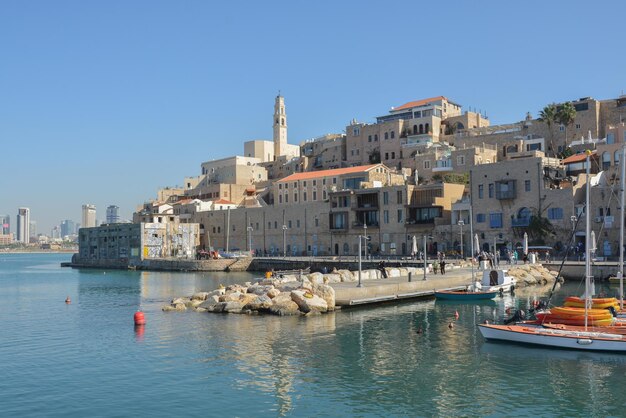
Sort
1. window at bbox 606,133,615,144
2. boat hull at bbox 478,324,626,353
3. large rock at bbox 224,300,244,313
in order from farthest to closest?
window at bbox 606,133,615,144 < large rock at bbox 224,300,244,313 < boat hull at bbox 478,324,626,353

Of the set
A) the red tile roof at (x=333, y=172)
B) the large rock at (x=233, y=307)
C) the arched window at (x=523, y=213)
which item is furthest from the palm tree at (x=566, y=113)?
the large rock at (x=233, y=307)

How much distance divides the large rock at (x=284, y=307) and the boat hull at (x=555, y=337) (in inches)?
471

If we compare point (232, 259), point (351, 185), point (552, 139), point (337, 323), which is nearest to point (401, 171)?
point (351, 185)

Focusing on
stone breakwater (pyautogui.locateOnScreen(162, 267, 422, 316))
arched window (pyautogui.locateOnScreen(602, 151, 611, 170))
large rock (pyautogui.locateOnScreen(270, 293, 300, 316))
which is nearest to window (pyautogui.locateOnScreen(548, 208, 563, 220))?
arched window (pyautogui.locateOnScreen(602, 151, 611, 170))

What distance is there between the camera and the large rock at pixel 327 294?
3816 cm

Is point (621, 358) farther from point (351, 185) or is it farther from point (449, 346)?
point (351, 185)

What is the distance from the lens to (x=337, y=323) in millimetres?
34250

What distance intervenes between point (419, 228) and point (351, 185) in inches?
622

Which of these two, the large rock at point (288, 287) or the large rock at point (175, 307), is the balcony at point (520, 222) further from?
the large rock at point (175, 307)

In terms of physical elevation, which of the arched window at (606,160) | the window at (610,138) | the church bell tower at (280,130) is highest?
the church bell tower at (280,130)

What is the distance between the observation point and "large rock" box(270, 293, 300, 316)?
3681cm

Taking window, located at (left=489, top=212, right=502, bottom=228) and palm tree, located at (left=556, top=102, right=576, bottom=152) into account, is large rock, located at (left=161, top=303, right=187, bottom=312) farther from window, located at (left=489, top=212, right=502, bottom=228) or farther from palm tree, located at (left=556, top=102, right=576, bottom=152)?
palm tree, located at (left=556, top=102, right=576, bottom=152)

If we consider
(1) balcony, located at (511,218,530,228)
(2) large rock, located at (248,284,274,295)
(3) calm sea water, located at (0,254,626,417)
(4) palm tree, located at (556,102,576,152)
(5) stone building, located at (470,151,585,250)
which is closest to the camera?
(3) calm sea water, located at (0,254,626,417)

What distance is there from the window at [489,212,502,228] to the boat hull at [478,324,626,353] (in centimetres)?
4382
